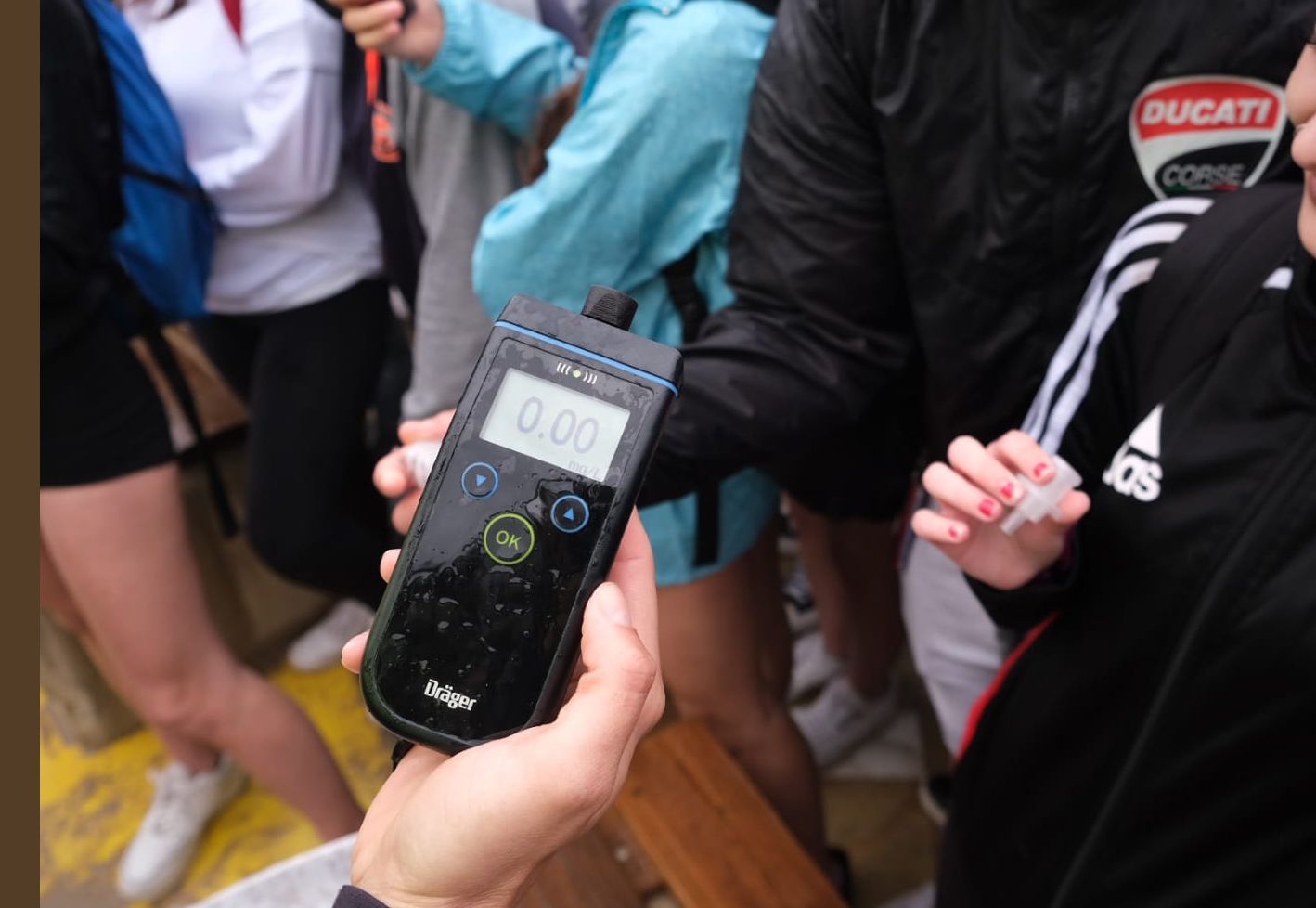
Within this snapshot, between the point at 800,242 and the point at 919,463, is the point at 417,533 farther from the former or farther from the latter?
the point at 919,463

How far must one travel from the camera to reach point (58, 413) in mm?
1091

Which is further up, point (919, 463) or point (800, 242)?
point (800, 242)

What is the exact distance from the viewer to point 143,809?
1.69m

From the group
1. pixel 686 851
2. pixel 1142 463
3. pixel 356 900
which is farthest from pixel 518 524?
pixel 686 851

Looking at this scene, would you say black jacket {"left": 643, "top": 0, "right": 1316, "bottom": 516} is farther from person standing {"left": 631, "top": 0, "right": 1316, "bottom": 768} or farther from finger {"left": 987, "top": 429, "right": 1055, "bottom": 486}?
finger {"left": 987, "top": 429, "right": 1055, "bottom": 486}

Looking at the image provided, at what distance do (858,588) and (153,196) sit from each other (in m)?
1.24

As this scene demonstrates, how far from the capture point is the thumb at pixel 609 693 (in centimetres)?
44

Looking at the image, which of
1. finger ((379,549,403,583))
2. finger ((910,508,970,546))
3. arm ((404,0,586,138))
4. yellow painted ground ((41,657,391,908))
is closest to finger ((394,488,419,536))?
finger ((379,549,403,583))

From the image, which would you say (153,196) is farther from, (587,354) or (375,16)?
(587,354)

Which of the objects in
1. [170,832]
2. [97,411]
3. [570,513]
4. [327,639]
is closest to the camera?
[570,513]

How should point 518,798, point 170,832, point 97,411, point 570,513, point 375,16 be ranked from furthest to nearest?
point 170,832, point 97,411, point 375,16, point 570,513, point 518,798

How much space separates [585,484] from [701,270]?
493 mm

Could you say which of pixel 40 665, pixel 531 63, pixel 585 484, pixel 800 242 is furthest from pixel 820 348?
pixel 40 665

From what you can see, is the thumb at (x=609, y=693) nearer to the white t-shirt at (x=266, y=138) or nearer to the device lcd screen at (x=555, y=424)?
the device lcd screen at (x=555, y=424)
